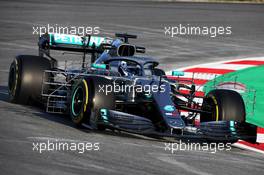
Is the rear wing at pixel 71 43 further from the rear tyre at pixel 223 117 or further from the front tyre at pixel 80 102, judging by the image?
the rear tyre at pixel 223 117

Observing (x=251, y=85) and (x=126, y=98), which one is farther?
(x=251, y=85)

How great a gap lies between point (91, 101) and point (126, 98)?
0.81 metres

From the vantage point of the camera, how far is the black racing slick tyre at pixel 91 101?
11.1 meters

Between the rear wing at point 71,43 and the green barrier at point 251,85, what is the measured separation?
2.23 m

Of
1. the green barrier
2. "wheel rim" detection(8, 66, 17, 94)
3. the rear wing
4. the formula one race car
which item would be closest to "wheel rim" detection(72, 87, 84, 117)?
the formula one race car

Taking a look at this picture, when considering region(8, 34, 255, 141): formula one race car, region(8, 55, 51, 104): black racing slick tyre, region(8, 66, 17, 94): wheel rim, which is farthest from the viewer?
region(8, 66, 17, 94): wheel rim

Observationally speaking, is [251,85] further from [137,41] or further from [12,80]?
[137,41]

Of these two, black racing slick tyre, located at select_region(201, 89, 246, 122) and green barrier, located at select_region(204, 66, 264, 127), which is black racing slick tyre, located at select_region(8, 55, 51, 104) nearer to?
black racing slick tyre, located at select_region(201, 89, 246, 122)

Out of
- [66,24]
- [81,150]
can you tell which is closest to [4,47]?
[66,24]

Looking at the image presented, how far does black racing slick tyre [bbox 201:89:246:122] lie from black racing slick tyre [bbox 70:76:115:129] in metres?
1.59

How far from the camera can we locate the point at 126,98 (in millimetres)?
11859

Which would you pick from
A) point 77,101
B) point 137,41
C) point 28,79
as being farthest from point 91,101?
point 137,41

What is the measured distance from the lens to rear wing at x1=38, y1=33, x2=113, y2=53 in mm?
14438

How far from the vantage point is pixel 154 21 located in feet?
92.2
